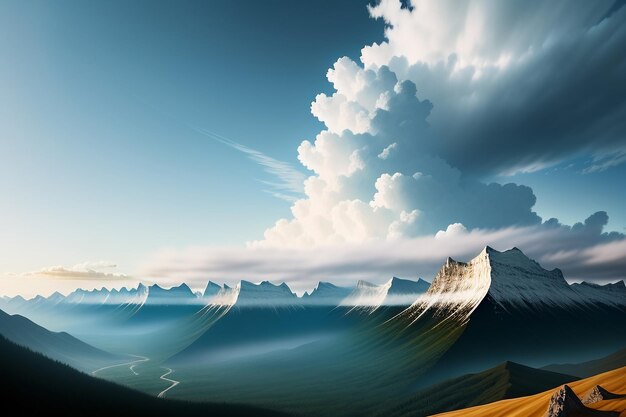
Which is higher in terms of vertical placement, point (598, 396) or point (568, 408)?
point (598, 396)

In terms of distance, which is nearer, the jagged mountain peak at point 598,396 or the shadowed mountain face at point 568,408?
the shadowed mountain face at point 568,408

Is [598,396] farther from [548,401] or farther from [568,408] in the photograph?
[568,408]

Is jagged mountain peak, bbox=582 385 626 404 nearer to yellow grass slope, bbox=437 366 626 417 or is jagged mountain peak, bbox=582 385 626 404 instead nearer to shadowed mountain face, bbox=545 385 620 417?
yellow grass slope, bbox=437 366 626 417

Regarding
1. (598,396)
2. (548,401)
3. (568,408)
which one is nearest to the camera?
(568,408)

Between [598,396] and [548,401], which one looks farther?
[548,401]

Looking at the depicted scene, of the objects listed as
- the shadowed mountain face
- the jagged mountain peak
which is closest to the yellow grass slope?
the jagged mountain peak

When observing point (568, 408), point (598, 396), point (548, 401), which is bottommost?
point (568, 408)

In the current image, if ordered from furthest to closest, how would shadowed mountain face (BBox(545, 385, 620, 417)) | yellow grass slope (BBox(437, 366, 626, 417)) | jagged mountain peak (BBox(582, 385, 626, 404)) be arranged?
jagged mountain peak (BBox(582, 385, 626, 404)) → yellow grass slope (BBox(437, 366, 626, 417)) → shadowed mountain face (BBox(545, 385, 620, 417))

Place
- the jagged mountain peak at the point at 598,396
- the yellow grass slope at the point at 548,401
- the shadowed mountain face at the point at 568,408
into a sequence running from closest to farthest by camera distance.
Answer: the shadowed mountain face at the point at 568,408 → the yellow grass slope at the point at 548,401 → the jagged mountain peak at the point at 598,396

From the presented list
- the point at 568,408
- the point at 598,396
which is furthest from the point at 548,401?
the point at 568,408

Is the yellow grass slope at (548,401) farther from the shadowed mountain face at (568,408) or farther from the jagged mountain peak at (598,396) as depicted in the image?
the shadowed mountain face at (568,408)

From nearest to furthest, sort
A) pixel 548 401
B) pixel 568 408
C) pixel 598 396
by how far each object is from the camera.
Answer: pixel 568 408 < pixel 598 396 < pixel 548 401

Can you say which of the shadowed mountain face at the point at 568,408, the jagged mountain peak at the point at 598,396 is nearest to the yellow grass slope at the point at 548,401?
the jagged mountain peak at the point at 598,396

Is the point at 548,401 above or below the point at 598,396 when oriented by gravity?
below
